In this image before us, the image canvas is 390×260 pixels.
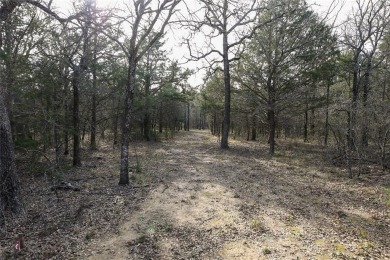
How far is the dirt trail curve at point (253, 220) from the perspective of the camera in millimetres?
4996

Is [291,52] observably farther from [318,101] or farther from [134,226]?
[134,226]

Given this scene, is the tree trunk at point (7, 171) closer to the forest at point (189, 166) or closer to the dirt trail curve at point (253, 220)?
the forest at point (189, 166)

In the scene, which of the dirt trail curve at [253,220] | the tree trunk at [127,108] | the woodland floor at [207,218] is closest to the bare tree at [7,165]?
the woodland floor at [207,218]

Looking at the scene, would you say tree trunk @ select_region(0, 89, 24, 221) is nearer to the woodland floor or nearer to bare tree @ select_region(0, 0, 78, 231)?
bare tree @ select_region(0, 0, 78, 231)

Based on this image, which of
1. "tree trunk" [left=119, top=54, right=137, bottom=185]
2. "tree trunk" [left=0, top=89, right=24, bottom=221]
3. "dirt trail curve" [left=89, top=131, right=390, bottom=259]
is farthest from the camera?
"tree trunk" [left=119, top=54, right=137, bottom=185]

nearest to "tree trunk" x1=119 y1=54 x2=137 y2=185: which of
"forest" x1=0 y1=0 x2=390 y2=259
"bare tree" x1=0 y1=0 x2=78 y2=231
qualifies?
"forest" x1=0 y1=0 x2=390 y2=259

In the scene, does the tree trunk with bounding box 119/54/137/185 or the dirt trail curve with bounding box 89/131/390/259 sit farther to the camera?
the tree trunk with bounding box 119/54/137/185

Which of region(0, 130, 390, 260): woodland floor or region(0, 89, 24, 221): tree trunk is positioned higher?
region(0, 89, 24, 221): tree trunk

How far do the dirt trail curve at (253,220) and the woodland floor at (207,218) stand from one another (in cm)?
2

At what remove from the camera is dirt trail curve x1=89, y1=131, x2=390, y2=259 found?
5.00m

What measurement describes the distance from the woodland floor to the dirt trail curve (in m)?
0.02

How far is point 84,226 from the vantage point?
19.4 ft

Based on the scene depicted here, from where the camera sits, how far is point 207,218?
6.40m

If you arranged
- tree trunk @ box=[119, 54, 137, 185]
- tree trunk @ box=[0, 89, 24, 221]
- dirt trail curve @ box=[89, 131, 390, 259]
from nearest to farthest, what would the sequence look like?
dirt trail curve @ box=[89, 131, 390, 259], tree trunk @ box=[0, 89, 24, 221], tree trunk @ box=[119, 54, 137, 185]
